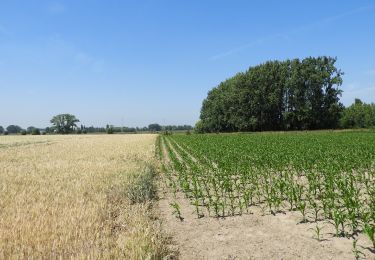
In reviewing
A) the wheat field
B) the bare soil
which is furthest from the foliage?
the bare soil

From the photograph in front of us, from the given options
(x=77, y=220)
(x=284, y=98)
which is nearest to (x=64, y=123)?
(x=284, y=98)

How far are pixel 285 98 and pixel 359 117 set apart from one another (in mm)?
40997

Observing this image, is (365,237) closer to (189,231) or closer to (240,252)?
(240,252)

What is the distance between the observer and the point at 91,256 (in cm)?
549

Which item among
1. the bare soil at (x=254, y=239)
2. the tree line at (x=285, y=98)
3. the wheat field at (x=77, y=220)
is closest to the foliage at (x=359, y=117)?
the tree line at (x=285, y=98)

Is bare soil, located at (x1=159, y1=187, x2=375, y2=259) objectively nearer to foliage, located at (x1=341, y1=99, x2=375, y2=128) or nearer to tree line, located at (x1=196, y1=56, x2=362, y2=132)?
tree line, located at (x1=196, y1=56, x2=362, y2=132)

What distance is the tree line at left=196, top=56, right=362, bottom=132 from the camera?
79.2 meters

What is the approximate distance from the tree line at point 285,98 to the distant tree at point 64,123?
305ft

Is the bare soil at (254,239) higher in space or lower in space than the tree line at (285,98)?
lower

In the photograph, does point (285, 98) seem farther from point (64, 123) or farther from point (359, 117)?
point (64, 123)

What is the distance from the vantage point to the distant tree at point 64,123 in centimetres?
16625

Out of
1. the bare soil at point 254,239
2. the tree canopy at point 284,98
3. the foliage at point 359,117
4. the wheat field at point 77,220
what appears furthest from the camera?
the foliage at point 359,117

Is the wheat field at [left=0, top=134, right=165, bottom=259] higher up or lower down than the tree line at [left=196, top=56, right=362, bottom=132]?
lower down

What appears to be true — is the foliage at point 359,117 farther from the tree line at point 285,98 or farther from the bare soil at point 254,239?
the bare soil at point 254,239
